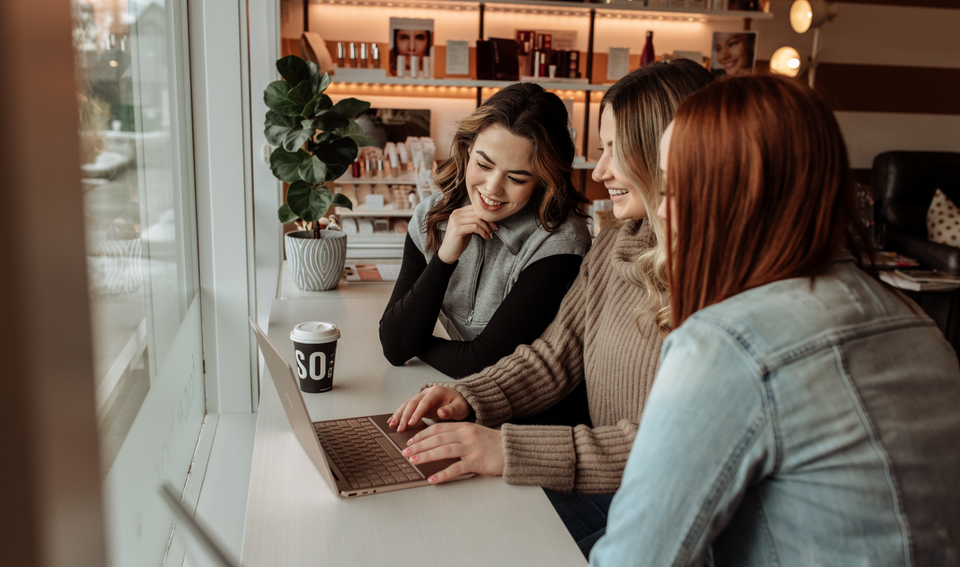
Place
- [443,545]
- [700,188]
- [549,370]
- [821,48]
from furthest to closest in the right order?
1. [821,48]
2. [549,370]
3. [443,545]
4. [700,188]

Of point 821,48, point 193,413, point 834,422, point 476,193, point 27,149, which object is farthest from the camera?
point 821,48

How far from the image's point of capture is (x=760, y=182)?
0.70 m

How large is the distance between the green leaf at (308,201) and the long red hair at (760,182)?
1844 mm

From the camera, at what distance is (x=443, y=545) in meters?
0.92

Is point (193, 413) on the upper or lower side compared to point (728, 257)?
lower

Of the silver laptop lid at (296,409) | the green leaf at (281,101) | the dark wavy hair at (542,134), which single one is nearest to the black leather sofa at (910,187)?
the dark wavy hair at (542,134)

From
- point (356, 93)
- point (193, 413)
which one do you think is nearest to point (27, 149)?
point (193, 413)

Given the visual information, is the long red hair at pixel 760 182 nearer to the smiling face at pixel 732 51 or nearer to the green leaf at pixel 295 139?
the green leaf at pixel 295 139

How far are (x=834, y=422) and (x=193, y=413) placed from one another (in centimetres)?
229

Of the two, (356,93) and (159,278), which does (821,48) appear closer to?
(356,93)

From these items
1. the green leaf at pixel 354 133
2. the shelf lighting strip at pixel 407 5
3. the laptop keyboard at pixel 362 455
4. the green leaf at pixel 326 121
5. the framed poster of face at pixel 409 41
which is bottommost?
the laptop keyboard at pixel 362 455

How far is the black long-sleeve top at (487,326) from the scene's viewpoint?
1580mm

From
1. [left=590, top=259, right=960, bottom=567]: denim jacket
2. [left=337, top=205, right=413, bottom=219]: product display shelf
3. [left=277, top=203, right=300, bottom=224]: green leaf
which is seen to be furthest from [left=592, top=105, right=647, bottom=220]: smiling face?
[left=337, top=205, right=413, bottom=219]: product display shelf

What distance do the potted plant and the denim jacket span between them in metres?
1.87
